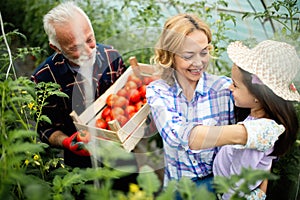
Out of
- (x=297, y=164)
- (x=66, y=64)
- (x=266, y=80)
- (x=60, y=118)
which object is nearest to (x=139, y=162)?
(x=60, y=118)

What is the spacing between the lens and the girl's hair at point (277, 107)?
1.25m

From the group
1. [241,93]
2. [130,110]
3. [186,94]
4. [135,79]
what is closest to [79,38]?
[135,79]

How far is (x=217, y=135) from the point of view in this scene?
4.05 feet

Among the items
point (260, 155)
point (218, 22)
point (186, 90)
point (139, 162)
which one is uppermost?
point (218, 22)

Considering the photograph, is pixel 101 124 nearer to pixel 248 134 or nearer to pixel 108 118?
pixel 108 118

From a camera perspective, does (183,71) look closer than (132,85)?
Yes

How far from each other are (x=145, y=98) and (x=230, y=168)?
1.51 feet

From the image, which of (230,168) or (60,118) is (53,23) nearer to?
(60,118)

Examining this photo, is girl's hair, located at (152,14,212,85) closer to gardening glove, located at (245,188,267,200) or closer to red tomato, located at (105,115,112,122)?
red tomato, located at (105,115,112,122)

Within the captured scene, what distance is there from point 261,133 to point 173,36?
0.46m

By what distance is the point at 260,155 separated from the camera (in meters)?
1.29

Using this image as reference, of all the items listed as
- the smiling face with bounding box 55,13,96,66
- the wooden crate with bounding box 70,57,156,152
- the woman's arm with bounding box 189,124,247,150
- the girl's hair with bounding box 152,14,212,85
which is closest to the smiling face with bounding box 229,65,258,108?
the woman's arm with bounding box 189,124,247,150

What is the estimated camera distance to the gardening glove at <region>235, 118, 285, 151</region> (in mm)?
1217

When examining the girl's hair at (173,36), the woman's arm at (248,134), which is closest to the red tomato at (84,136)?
the girl's hair at (173,36)
